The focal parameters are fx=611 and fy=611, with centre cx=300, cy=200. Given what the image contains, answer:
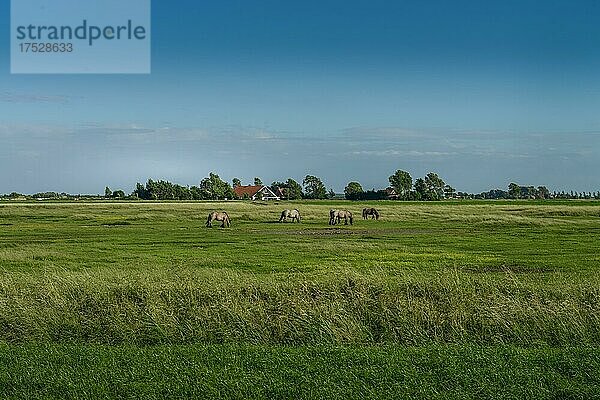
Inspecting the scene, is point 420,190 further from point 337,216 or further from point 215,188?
point 337,216

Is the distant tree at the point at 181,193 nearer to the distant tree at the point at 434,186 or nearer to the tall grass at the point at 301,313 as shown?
the distant tree at the point at 434,186

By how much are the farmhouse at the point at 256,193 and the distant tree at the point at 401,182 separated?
30457 millimetres

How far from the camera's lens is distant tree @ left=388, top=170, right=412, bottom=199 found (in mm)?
151087

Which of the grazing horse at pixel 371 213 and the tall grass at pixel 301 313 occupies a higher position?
the grazing horse at pixel 371 213

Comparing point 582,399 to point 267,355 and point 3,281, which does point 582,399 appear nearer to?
point 267,355

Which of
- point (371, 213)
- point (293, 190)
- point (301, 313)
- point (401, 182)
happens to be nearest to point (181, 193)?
point (293, 190)

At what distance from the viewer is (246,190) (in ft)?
553

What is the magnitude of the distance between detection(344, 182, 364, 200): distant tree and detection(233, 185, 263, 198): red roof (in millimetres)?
24643

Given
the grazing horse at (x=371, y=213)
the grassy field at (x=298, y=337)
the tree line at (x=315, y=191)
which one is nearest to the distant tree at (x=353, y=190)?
the tree line at (x=315, y=191)

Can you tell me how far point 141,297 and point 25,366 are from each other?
159 inches

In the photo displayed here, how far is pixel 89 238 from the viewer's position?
3869cm

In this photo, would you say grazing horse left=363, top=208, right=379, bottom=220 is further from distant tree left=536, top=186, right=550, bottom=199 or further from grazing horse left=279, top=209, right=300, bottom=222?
distant tree left=536, top=186, right=550, bottom=199

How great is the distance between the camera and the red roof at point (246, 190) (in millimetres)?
164375

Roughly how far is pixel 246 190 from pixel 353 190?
30744 millimetres
